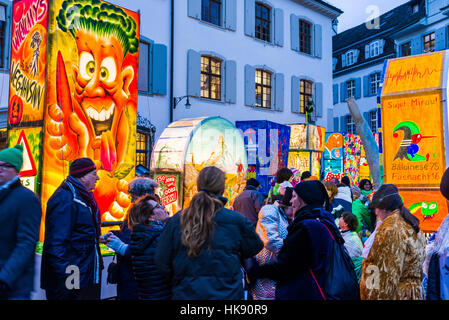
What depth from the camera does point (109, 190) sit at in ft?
19.7

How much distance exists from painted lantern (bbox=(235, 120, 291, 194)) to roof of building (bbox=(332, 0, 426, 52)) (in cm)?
1716

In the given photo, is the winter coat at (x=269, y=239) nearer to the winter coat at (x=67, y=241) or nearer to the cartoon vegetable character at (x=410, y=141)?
the winter coat at (x=67, y=241)

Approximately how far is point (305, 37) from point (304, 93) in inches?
94.7

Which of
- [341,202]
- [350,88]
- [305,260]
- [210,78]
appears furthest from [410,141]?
[350,88]

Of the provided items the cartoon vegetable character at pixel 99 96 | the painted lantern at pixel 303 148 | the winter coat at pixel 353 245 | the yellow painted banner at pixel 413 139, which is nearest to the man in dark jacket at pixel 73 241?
the cartoon vegetable character at pixel 99 96

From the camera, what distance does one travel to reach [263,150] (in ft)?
42.7

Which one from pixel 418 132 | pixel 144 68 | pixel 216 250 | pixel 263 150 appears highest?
pixel 144 68

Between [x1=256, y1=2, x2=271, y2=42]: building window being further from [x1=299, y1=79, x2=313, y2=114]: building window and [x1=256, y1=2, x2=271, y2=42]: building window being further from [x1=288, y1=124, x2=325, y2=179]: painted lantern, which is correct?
[x1=288, y1=124, x2=325, y2=179]: painted lantern

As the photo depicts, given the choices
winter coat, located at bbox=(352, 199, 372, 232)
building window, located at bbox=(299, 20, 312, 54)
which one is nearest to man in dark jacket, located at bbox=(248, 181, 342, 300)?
winter coat, located at bbox=(352, 199, 372, 232)

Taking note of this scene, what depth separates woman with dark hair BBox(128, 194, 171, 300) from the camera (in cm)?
324

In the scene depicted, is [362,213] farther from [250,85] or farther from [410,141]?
[250,85]
